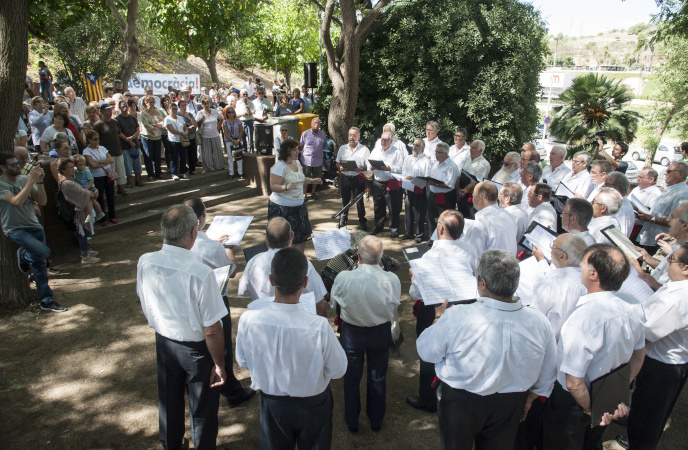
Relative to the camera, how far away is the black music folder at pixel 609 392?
2.80 metres

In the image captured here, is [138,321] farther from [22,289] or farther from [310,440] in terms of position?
[310,440]

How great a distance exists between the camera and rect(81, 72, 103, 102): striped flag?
1410 cm

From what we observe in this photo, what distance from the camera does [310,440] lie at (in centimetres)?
277

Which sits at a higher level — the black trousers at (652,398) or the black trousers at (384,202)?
the black trousers at (384,202)

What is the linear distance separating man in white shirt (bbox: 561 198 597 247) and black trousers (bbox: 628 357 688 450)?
1.21m

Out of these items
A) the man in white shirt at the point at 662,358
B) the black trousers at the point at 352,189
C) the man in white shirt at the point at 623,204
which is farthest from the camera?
the black trousers at the point at 352,189

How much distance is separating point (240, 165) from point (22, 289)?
6158 mm

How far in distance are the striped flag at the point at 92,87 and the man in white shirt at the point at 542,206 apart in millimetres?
13494

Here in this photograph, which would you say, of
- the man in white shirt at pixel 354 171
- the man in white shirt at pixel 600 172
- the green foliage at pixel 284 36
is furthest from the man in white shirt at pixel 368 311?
the green foliage at pixel 284 36

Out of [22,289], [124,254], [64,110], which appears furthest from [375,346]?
[64,110]

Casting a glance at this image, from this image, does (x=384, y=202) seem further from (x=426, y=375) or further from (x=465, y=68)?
(x=426, y=375)

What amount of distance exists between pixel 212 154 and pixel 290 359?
31.0 ft

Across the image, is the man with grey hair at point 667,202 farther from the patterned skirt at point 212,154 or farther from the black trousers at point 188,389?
the patterned skirt at point 212,154

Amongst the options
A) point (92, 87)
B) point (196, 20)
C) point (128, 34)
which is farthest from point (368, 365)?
point (196, 20)
